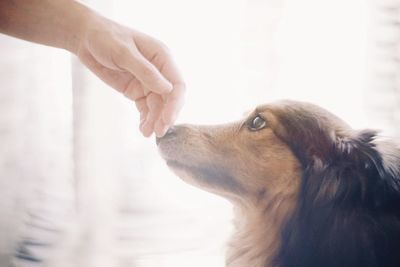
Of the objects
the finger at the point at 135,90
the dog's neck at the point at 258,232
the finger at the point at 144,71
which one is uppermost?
the finger at the point at 144,71

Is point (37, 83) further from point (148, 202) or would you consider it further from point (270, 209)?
point (270, 209)

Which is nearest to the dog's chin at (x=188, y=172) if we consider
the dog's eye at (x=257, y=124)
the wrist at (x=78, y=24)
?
the dog's eye at (x=257, y=124)

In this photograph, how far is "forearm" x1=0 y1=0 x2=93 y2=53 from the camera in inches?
27.9

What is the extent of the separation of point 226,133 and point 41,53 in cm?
31

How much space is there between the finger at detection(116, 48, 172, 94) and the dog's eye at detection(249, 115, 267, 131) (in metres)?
0.16

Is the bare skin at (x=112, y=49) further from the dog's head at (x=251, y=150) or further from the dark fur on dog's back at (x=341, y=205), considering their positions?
the dark fur on dog's back at (x=341, y=205)

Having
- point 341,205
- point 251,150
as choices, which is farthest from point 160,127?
point 341,205

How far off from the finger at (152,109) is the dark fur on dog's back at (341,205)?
0.64 ft

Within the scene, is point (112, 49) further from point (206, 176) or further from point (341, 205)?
point (341, 205)

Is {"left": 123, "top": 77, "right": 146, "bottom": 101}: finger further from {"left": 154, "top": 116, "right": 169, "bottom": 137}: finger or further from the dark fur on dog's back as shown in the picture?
the dark fur on dog's back

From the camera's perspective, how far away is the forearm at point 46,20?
2.32ft

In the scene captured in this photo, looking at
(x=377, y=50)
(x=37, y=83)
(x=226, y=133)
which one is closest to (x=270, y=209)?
(x=226, y=133)

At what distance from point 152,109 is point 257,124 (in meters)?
0.16

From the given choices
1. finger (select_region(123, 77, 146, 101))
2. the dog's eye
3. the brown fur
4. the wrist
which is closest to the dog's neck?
the brown fur
